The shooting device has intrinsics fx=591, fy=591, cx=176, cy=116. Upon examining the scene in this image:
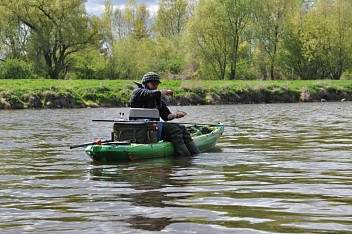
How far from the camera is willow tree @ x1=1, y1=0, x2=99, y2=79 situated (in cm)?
5331

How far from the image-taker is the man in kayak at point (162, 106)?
11938 millimetres

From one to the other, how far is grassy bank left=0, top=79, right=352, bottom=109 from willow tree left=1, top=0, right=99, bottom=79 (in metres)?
9.20

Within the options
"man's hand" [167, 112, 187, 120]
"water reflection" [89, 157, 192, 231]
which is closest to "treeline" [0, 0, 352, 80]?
"man's hand" [167, 112, 187, 120]

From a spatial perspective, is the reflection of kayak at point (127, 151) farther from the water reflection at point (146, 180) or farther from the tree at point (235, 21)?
the tree at point (235, 21)

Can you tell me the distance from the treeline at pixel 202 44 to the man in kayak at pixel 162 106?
40273mm

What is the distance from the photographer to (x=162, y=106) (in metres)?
12.7

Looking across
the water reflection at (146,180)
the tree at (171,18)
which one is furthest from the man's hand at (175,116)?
the tree at (171,18)

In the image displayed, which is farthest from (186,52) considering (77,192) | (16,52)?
(77,192)

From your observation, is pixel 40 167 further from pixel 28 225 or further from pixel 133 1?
pixel 133 1

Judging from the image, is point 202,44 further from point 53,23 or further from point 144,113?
point 144,113

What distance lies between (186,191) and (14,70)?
45.3 meters

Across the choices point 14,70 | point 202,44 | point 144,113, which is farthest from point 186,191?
point 202,44

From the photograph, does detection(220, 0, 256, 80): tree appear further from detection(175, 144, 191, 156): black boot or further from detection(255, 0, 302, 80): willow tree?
detection(175, 144, 191, 156): black boot

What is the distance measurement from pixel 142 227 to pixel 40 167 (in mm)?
5609
